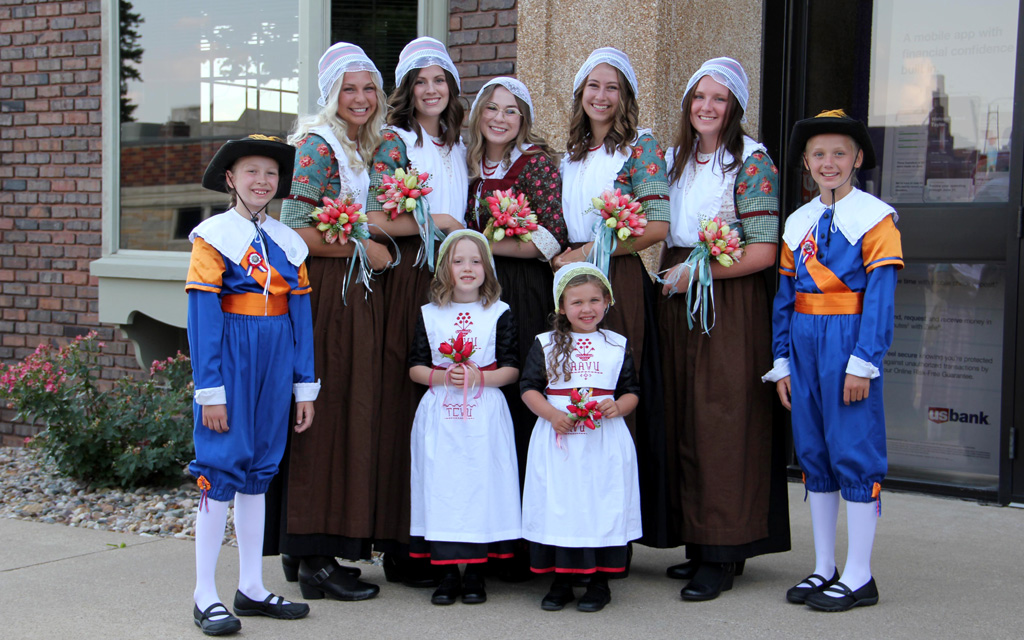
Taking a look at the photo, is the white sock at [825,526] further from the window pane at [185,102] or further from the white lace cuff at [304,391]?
the window pane at [185,102]

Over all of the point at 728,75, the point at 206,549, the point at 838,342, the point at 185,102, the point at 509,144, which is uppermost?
the point at 185,102

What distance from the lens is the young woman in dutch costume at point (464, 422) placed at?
12.2ft

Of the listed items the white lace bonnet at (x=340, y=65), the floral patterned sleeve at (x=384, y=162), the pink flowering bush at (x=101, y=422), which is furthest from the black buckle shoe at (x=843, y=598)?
the pink flowering bush at (x=101, y=422)

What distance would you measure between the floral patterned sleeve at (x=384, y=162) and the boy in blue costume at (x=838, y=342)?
4.94ft

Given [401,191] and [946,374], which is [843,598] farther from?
[946,374]

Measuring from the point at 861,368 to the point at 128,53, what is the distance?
5309 mm

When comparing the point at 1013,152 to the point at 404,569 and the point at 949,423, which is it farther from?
the point at 404,569

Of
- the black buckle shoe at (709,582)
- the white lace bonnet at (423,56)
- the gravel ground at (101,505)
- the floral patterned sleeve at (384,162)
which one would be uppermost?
the white lace bonnet at (423,56)

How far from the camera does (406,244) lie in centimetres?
395

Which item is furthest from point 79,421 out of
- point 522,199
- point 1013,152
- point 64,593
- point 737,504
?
point 1013,152

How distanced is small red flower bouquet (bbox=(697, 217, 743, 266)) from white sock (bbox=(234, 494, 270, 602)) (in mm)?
1862

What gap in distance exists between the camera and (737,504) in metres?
3.82

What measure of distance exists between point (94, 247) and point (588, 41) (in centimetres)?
374

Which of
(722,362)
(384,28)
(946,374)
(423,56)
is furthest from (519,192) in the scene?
(946,374)
